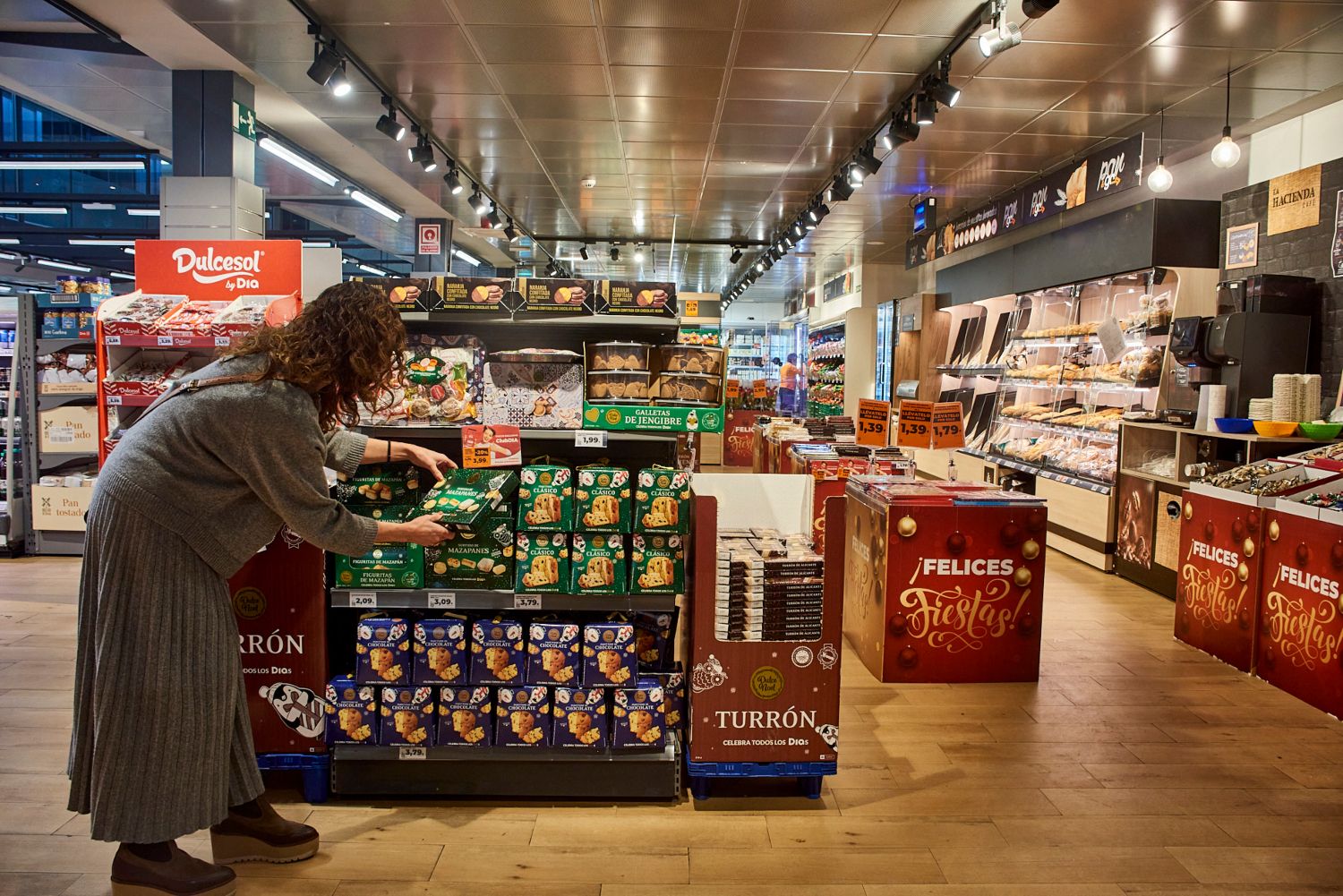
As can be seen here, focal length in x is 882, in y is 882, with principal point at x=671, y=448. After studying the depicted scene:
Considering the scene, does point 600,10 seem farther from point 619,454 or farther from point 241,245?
point 619,454

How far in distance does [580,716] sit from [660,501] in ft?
2.50

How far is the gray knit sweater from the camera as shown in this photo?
222cm

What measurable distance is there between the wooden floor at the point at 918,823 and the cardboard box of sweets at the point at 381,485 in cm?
103

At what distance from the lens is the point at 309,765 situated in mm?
2943

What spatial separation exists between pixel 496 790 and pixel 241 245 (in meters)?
3.66

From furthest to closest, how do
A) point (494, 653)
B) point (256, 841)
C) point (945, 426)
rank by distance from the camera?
point (945, 426) → point (494, 653) → point (256, 841)

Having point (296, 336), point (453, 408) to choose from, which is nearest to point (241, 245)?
point (453, 408)

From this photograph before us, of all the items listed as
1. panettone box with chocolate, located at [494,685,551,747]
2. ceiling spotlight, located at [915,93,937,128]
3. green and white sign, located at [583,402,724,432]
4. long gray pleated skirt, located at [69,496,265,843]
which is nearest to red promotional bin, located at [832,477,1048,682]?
green and white sign, located at [583,402,724,432]

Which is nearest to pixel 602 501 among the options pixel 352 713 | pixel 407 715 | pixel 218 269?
pixel 407 715

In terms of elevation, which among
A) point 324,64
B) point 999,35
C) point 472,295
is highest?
point 324,64

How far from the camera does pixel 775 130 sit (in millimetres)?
7883

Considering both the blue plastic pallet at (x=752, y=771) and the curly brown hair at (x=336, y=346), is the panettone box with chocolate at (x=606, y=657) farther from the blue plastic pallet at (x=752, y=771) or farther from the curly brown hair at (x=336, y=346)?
the curly brown hair at (x=336, y=346)

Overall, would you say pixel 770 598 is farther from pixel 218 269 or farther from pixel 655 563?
pixel 218 269

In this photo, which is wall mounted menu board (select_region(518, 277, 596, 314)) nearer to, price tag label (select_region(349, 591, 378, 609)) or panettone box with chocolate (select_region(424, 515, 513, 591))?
panettone box with chocolate (select_region(424, 515, 513, 591))
